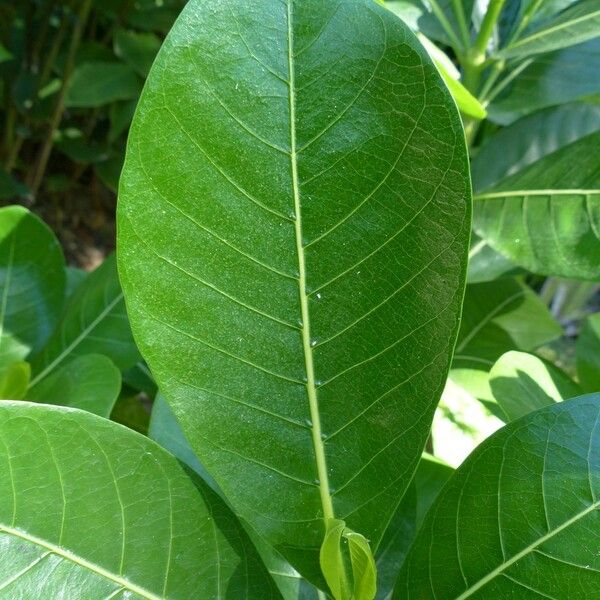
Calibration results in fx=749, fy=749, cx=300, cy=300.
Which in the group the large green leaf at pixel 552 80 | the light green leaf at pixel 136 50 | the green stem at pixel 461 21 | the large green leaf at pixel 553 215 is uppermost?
the green stem at pixel 461 21

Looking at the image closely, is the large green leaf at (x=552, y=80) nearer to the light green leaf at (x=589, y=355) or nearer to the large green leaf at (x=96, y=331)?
the light green leaf at (x=589, y=355)

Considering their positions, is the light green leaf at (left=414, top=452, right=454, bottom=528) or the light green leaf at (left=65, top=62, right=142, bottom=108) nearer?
the light green leaf at (left=414, top=452, right=454, bottom=528)

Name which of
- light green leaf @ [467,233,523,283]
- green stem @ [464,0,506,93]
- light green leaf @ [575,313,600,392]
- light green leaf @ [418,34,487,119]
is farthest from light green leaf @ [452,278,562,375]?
light green leaf @ [418,34,487,119]

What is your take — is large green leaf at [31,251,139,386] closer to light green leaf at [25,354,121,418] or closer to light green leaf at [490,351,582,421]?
light green leaf at [25,354,121,418]

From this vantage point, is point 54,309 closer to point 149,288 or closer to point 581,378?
point 149,288

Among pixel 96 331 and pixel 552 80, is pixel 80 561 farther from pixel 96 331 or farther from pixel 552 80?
pixel 552 80

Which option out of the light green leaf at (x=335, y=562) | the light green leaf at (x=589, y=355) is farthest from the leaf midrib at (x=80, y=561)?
the light green leaf at (x=589, y=355)
